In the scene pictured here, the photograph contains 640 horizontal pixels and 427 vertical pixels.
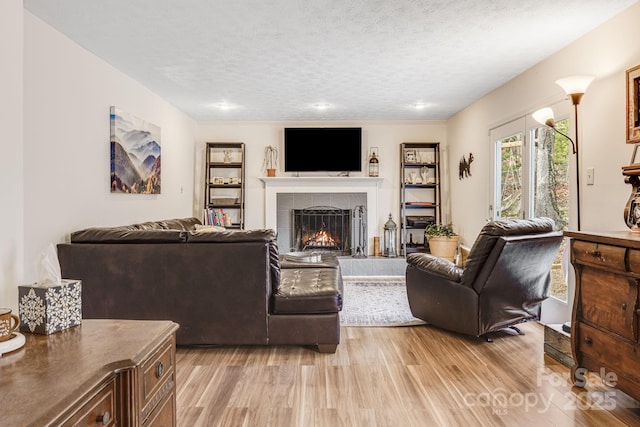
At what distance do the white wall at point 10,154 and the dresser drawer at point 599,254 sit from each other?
2.59 m

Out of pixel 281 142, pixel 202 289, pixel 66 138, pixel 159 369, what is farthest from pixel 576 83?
pixel 281 142

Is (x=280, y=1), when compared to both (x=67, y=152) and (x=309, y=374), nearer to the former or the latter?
(x=67, y=152)

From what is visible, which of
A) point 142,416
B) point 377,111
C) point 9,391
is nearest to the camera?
point 9,391

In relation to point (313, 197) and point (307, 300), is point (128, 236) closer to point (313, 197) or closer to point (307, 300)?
point (307, 300)

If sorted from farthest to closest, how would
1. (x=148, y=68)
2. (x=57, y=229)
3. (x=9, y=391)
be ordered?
Result: (x=148, y=68)
(x=57, y=229)
(x=9, y=391)

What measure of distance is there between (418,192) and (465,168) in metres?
1.14

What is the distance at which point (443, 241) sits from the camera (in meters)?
6.52

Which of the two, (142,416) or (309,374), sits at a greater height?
(142,416)

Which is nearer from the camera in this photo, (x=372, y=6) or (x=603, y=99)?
(x=372, y=6)

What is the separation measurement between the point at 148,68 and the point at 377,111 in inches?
132

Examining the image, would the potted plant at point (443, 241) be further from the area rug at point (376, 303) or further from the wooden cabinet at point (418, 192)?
the area rug at point (376, 303)

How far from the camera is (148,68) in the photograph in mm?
4305

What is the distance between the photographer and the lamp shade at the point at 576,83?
3115mm

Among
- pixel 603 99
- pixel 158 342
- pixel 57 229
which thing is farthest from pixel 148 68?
pixel 603 99
